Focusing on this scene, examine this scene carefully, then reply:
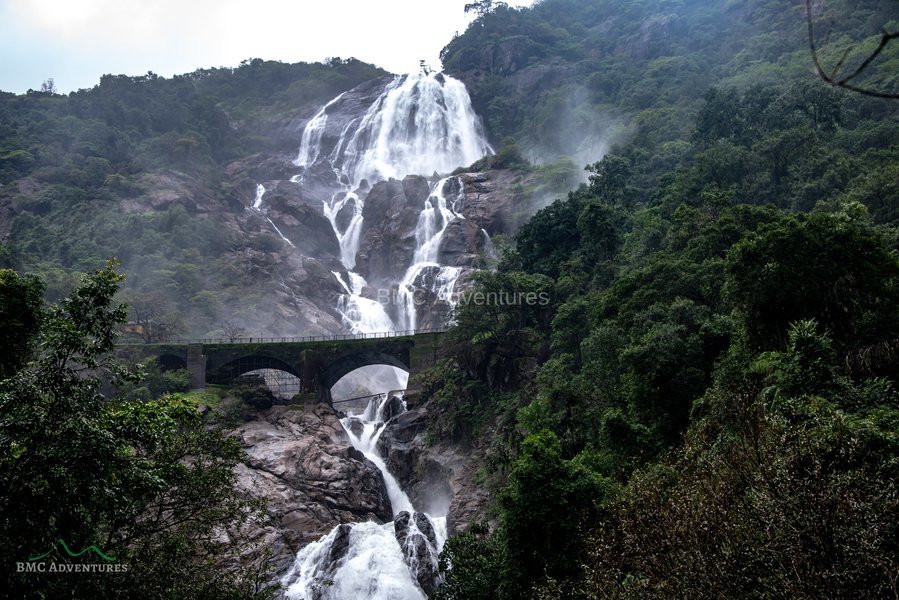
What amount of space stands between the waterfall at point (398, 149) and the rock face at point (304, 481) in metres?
29.7

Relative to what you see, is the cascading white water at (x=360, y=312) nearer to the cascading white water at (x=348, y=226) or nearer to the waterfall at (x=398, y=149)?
the waterfall at (x=398, y=149)

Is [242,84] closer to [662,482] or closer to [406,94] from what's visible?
[406,94]

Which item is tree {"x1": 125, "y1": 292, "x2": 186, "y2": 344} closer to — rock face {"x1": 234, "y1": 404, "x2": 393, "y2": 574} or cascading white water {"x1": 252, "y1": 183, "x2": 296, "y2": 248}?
rock face {"x1": 234, "y1": 404, "x2": 393, "y2": 574}

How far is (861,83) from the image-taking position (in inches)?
2119

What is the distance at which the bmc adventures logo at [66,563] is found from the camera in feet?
30.1

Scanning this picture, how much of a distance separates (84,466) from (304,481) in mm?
26745

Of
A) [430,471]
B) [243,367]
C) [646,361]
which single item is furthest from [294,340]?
[646,361]

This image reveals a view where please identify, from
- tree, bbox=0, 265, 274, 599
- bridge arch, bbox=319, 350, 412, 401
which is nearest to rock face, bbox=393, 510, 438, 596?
tree, bbox=0, 265, 274, 599

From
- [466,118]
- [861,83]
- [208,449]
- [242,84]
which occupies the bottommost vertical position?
[208,449]

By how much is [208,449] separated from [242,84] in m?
127

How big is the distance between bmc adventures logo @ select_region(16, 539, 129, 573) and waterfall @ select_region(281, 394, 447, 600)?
52.2 ft

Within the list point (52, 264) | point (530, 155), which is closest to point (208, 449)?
point (52, 264)

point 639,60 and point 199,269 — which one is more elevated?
point 639,60

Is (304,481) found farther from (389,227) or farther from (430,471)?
(389,227)
